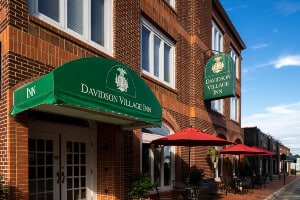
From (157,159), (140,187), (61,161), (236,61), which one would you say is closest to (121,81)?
(61,161)

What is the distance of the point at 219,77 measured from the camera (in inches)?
589

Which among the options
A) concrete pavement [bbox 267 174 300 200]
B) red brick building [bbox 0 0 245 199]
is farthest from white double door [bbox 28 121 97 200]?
concrete pavement [bbox 267 174 300 200]

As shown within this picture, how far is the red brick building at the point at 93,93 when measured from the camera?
19.0 feet

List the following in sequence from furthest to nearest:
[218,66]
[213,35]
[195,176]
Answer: [213,35] < [218,66] < [195,176]

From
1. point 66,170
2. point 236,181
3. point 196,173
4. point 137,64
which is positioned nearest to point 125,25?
point 137,64

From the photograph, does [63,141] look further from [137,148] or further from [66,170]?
[137,148]

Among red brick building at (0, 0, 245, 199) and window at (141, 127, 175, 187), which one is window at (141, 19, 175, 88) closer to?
red brick building at (0, 0, 245, 199)

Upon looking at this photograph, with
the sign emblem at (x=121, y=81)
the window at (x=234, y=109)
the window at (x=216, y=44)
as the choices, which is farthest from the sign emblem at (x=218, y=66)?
the sign emblem at (x=121, y=81)

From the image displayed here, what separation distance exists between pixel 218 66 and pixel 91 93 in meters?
10.1

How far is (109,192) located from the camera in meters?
8.57

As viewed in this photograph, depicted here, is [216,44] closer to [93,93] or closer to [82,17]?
[82,17]

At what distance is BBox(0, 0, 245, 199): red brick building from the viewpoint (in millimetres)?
5793

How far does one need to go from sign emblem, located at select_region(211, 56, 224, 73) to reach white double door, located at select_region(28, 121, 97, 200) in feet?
26.3

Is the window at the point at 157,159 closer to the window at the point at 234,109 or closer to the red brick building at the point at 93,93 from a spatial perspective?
the red brick building at the point at 93,93
